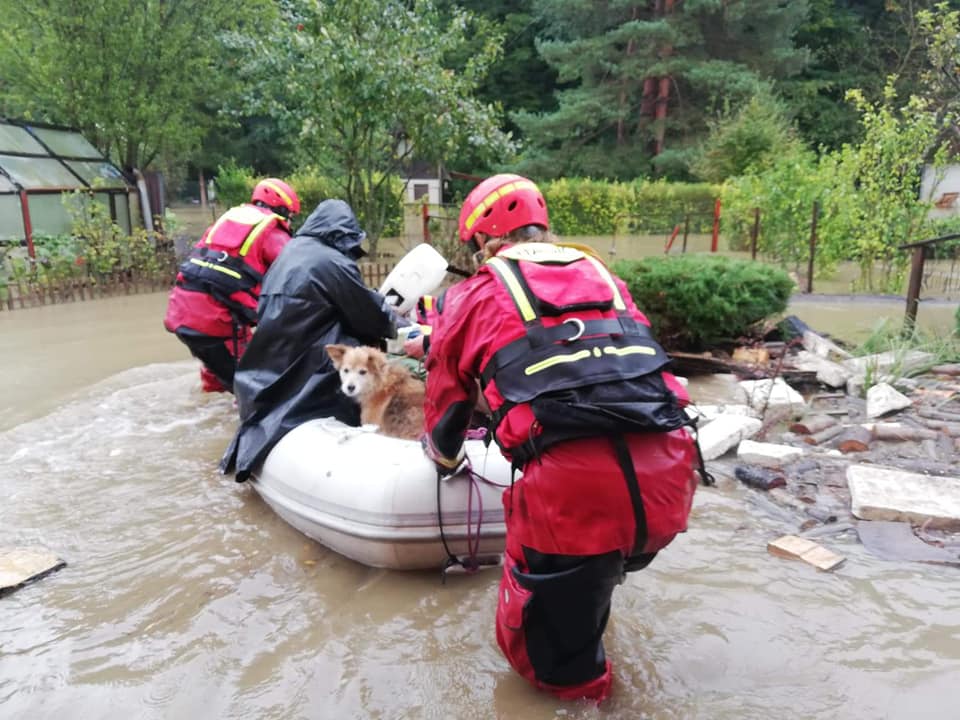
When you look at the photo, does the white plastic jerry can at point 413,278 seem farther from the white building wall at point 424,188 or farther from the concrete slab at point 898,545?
the white building wall at point 424,188

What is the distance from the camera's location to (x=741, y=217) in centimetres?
1714

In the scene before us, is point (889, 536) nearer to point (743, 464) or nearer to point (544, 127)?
point (743, 464)

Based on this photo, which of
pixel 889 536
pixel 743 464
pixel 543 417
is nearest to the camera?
pixel 543 417

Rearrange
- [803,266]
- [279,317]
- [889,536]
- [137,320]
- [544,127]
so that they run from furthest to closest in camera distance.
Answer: [544,127]
[803,266]
[137,320]
[279,317]
[889,536]

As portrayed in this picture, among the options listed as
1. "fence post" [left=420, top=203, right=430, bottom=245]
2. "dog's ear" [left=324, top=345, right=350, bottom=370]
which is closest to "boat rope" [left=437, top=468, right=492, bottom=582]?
"dog's ear" [left=324, top=345, right=350, bottom=370]

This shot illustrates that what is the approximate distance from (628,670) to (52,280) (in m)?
12.3

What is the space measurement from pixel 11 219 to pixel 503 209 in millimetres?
12779

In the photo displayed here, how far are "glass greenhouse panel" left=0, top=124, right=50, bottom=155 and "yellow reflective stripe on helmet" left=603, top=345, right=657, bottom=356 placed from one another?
46.6ft

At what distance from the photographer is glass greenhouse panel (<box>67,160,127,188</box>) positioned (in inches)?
572

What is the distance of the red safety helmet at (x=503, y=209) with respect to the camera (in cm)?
305

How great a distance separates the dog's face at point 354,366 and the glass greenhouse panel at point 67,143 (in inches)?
490

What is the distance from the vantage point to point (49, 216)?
1349cm

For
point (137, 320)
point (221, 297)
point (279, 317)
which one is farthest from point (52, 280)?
point (279, 317)

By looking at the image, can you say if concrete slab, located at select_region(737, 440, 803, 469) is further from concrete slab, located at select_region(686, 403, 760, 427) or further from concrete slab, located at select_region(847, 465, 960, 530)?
concrete slab, located at select_region(686, 403, 760, 427)
